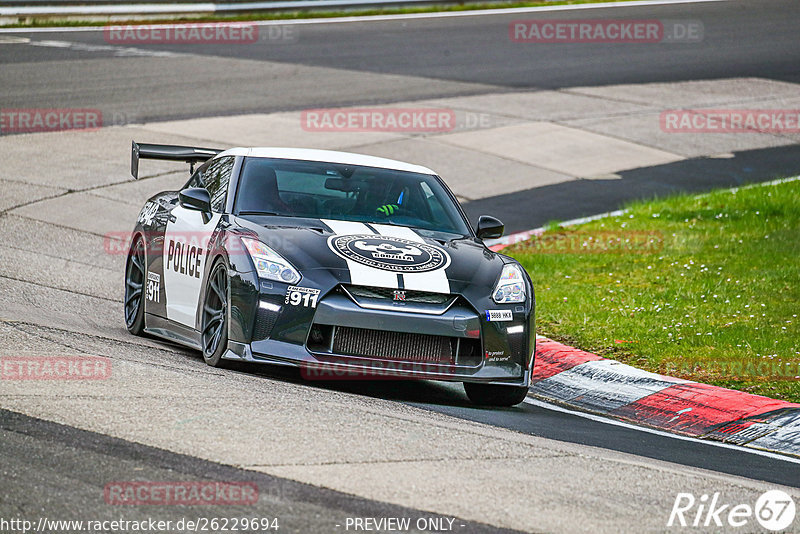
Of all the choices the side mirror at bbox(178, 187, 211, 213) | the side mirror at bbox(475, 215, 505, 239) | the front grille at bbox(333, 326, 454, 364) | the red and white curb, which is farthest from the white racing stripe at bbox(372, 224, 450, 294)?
the side mirror at bbox(178, 187, 211, 213)

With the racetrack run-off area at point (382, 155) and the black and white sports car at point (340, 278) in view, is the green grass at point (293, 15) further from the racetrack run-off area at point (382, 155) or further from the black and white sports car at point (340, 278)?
the black and white sports car at point (340, 278)

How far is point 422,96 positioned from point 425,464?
1630 centimetres

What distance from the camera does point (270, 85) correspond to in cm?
2175

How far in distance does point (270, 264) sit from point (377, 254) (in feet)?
2.09

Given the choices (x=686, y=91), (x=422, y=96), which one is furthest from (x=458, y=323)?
(x=686, y=91)

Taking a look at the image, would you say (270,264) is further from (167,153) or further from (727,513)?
(727,513)

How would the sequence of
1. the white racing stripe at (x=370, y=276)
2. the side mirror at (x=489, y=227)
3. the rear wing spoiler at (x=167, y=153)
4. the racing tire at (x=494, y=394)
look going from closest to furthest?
the white racing stripe at (x=370, y=276), the racing tire at (x=494, y=394), the side mirror at (x=489, y=227), the rear wing spoiler at (x=167, y=153)

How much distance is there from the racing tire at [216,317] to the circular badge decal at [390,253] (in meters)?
0.71

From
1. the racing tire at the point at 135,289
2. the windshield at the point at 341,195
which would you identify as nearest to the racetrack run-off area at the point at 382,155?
the racing tire at the point at 135,289

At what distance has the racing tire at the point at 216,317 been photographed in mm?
7414

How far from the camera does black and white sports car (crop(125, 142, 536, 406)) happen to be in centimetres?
707

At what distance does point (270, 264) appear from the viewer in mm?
7250

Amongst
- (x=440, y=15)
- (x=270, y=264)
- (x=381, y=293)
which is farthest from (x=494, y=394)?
(x=440, y=15)

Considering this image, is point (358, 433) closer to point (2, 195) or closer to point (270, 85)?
point (2, 195)
